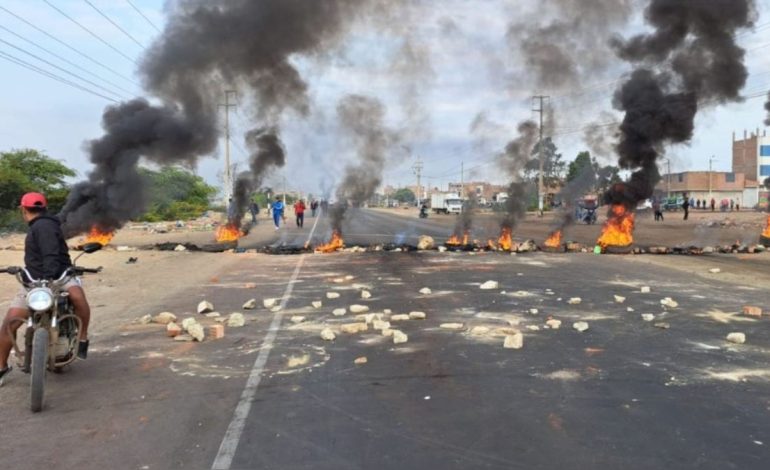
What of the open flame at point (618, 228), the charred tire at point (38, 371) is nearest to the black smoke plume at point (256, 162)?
the open flame at point (618, 228)

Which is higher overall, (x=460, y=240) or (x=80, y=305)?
(x=80, y=305)

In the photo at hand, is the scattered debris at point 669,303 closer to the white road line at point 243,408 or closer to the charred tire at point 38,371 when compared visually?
the white road line at point 243,408

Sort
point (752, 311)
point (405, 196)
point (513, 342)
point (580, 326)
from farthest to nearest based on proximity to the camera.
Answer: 1. point (405, 196)
2. point (752, 311)
3. point (580, 326)
4. point (513, 342)

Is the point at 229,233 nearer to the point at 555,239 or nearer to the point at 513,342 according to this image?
the point at 555,239

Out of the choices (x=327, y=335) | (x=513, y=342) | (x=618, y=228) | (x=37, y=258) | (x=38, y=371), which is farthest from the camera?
(x=618, y=228)

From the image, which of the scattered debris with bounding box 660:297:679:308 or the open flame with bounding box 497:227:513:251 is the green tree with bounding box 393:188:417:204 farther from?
the scattered debris with bounding box 660:297:679:308

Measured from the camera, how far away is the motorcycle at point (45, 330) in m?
4.43

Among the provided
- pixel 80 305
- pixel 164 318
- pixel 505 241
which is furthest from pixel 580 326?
pixel 505 241

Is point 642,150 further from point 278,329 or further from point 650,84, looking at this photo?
point 278,329

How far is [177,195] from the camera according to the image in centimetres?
5638

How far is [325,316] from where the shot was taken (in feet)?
26.3

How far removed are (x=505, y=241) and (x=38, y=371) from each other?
54.1ft

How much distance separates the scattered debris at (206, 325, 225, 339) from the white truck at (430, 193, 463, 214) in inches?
2265

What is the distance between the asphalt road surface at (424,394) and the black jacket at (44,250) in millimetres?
971
